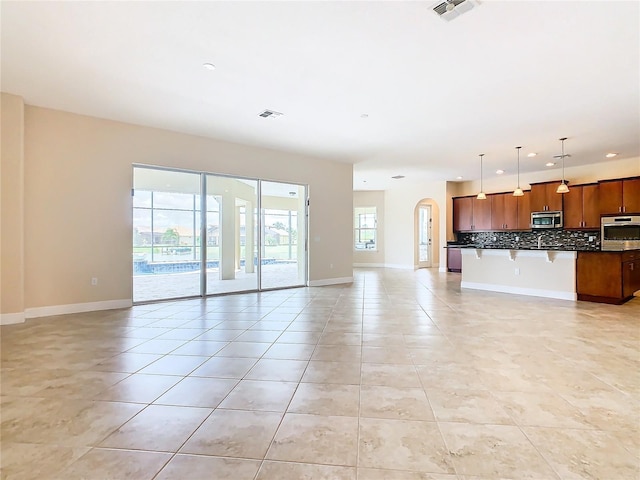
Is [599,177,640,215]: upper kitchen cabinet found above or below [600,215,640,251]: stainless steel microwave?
above

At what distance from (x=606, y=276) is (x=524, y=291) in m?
1.30

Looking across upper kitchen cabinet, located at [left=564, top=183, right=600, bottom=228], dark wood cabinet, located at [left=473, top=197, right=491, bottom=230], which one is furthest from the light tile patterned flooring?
dark wood cabinet, located at [left=473, top=197, right=491, bottom=230]

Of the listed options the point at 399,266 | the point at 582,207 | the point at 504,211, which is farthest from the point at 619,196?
the point at 399,266

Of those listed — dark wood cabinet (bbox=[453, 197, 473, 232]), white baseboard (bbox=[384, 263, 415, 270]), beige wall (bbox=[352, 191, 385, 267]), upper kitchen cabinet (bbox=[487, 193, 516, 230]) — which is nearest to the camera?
upper kitchen cabinet (bbox=[487, 193, 516, 230])

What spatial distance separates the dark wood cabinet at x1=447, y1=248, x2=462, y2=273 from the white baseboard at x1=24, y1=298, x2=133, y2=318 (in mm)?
8991

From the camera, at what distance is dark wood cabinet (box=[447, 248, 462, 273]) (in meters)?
10.6

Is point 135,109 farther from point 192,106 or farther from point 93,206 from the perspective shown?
point 93,206

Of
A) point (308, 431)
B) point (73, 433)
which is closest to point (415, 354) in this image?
point (308, 431)

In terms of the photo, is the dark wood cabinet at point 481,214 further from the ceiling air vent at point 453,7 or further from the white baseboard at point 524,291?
the ceiling air vent at point 453,7

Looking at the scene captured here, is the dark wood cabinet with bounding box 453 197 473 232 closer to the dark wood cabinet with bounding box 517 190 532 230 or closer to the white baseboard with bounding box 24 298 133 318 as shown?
the dark wood cabinet with bounding box 517 190 532 230

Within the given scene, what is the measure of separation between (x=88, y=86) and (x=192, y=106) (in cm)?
118

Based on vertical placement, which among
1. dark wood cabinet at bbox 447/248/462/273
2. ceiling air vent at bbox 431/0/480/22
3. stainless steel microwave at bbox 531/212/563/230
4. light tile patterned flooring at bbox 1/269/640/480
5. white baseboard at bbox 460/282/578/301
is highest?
ceiling air vent at bbox 431/0/480/22

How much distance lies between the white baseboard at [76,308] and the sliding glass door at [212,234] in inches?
16.5

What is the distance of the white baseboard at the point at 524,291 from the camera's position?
6087 mm
